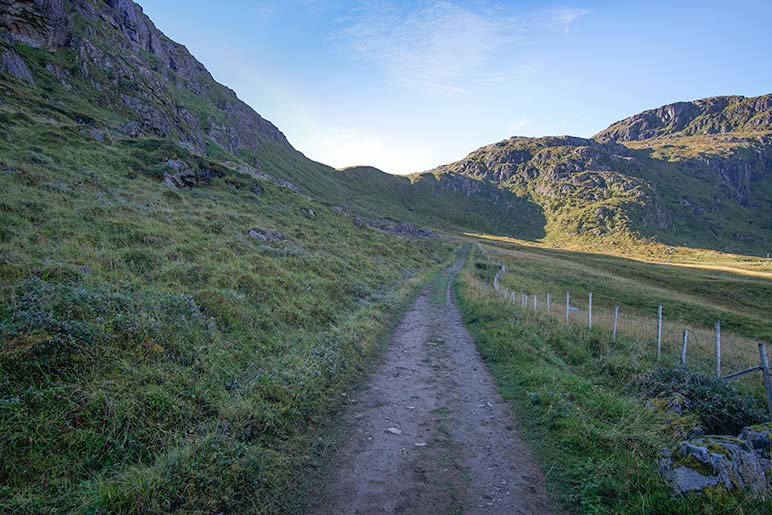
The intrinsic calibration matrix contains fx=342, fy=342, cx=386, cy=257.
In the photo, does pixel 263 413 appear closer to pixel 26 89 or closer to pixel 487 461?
pixel 487 461

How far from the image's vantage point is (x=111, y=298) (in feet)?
26.4

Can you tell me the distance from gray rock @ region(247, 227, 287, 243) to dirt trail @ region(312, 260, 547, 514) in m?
15.0

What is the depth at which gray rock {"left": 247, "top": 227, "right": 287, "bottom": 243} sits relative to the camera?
22.5 meters

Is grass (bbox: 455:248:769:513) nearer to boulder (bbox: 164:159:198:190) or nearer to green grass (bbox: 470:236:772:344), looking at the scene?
green grass (bbox: 470:236:772:344)

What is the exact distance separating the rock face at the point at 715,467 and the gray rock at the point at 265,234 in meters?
21.6

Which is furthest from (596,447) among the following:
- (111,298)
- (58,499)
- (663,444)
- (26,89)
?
(26,89)

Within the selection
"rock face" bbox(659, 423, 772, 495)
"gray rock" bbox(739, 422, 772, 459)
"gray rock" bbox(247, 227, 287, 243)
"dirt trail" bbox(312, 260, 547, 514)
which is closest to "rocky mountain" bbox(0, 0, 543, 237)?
"gray rock" bbox(247, 227, 287, 243)

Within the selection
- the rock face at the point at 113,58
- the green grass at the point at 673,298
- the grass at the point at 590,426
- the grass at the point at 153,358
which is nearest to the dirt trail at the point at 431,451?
the grass at the point at 590,426

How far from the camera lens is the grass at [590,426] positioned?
459cm

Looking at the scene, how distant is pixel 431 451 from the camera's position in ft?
20.0

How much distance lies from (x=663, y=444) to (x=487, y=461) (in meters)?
2.98

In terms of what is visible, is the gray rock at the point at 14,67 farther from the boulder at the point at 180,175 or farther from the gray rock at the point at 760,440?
the gray rock at the point at 760,440

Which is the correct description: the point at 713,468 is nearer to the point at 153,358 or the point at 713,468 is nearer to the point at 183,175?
the point at 153,358

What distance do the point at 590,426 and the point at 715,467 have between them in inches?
81.5
